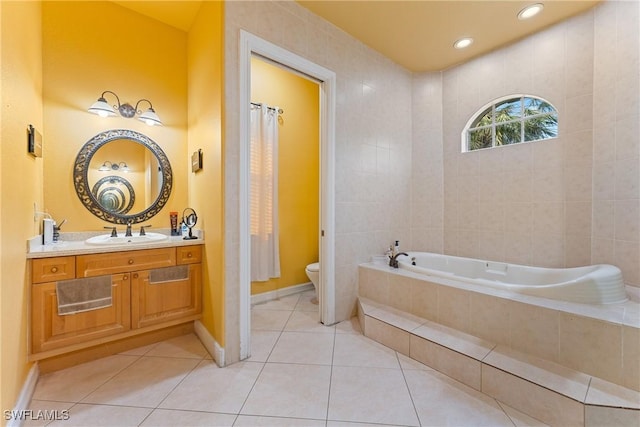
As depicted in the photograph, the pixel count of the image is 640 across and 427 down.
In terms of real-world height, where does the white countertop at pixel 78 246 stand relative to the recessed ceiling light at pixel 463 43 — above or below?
below

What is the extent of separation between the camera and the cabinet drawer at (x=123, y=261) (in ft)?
5.66

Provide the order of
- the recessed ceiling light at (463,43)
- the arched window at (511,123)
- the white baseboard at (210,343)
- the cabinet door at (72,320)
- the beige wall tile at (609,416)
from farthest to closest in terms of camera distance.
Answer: the recessed ceiling light at (463,43), the arched window at (511,123), the white baseboard at (210,343), the cabinet door at (72,320), the beige wall tile at (609,416)

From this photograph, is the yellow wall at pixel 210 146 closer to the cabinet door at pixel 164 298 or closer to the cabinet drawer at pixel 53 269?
the cabinet door at pixel 164 298

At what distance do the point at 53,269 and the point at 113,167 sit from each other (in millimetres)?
1030

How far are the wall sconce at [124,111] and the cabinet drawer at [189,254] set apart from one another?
1215 millimetres

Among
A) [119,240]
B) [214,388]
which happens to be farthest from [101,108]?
[214,388]

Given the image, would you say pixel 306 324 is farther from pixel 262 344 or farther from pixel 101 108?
pixel 101 108

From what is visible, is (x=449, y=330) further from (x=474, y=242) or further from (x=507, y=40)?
(x=507, y=40)

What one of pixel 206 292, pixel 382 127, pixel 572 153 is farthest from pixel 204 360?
pixel 572 153

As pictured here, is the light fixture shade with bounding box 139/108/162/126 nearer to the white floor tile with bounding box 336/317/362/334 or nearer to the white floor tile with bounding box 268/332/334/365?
the white floor tile with bounding box 268/332/334/365

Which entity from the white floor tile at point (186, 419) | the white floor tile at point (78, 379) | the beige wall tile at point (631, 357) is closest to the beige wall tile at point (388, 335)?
the beige wall tile at point (631, 357)

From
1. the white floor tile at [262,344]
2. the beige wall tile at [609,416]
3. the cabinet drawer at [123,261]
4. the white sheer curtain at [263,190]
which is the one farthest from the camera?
the white sheer curtain at [263,190]

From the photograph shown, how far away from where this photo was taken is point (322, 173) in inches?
97.1

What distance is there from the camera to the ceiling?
2.17 meters
